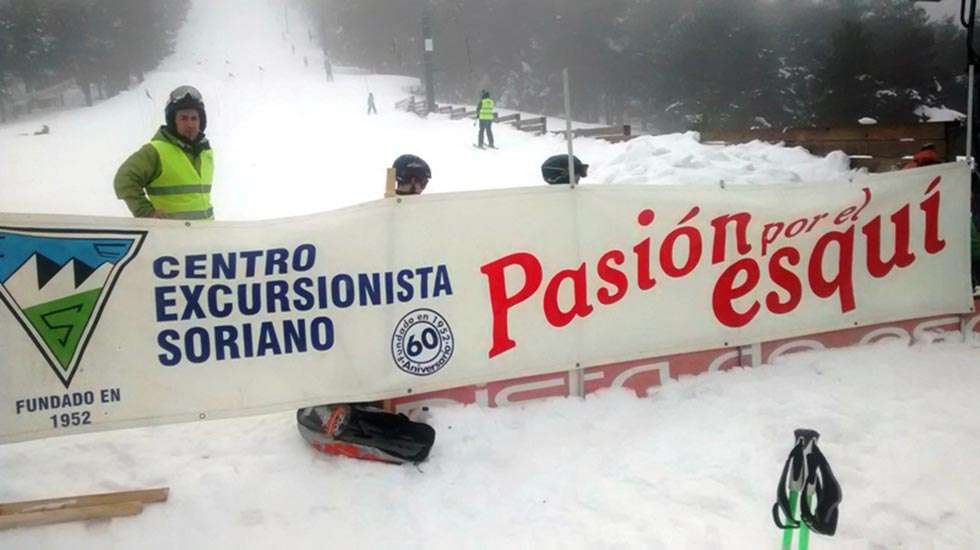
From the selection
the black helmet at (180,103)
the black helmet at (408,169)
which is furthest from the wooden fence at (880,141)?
the black helmet at (180,103)

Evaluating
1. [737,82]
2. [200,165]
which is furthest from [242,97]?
[200,165]

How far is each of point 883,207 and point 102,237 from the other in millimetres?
4531

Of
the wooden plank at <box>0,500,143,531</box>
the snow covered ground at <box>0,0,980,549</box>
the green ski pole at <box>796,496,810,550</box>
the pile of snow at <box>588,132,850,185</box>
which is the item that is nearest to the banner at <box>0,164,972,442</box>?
the snow covered ground at <box>0,0,980,549</box>

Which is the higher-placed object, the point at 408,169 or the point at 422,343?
the point at 408,169

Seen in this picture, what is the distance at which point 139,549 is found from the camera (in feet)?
8.36

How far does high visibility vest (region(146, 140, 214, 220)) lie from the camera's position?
140 inches

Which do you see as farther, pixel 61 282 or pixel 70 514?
pixel 61 282

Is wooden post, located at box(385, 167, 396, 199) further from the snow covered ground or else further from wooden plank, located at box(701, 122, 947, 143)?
wooden plank, located at box(701, 122, 947, 143)

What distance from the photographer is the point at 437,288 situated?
11.2ft

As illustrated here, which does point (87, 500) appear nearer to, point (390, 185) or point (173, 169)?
point (173, 169)

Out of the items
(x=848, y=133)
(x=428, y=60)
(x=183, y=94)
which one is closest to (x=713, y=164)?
(x=848, y=133)

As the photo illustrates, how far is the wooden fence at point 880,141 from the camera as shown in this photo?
8.09 meters

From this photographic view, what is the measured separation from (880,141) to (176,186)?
9314 millimetres

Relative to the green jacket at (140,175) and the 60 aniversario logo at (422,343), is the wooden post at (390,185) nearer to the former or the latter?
the 60 aniversario logo at (422,343)
